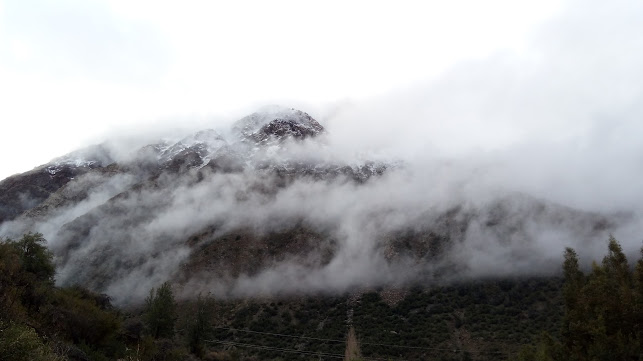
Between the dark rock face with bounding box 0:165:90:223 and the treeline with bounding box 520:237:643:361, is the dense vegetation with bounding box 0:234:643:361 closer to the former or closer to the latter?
the treeline with bounding box 520:237:643:361

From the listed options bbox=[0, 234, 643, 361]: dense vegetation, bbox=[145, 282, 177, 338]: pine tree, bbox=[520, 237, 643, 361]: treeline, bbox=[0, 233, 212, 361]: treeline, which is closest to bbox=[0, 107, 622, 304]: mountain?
bbox=[0, 234, 643, 361]: dense vegetation

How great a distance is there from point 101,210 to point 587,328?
103m

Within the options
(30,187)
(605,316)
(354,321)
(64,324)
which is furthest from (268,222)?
(30,187)

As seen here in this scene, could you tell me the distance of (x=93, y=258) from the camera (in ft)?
292

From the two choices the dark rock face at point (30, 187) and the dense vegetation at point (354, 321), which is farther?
the dark rock face at point (30, 187)

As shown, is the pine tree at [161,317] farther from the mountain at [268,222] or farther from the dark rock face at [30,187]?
the dark rock face at [30,187]

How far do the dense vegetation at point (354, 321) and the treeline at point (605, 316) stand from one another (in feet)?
0.15

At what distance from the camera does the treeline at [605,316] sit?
57.1 feet

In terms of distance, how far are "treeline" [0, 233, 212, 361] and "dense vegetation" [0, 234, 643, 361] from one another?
7cm

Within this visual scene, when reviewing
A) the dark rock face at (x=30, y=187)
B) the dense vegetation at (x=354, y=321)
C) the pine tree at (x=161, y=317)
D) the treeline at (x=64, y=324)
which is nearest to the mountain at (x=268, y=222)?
the dark rock face at (x=30, y=187)

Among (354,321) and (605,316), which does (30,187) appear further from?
(605,316)

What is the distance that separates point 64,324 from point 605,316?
91.4 ft

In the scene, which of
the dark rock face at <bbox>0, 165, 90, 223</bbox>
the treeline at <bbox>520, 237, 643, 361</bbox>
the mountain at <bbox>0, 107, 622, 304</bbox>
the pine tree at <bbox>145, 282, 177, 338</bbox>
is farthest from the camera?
the dark rock face at <bbox>0, 165, 90, 223</bbox>

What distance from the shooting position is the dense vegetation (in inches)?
728
